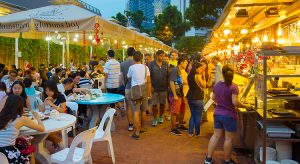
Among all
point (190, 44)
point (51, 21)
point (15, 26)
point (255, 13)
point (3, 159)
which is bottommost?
point (3, 159)

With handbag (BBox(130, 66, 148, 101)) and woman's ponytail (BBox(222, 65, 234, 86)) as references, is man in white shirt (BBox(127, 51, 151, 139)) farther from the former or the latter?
woman's ponytail (BBox(222, 65, 234, 86))

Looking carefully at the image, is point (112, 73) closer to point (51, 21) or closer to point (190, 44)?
point (51, 21)

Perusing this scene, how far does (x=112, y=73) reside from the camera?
Result: 9250mm

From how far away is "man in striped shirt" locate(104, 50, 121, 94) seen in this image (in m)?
9.17

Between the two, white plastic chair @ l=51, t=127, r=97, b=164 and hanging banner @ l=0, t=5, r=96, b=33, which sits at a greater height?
hanging banner @ l=0, t=5, r=96, b=33

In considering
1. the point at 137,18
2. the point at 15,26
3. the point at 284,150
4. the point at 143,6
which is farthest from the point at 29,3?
the point at 143,6

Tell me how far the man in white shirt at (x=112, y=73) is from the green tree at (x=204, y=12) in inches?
1119

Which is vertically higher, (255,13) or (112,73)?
(255,13)

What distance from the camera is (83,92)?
7703 millimetres

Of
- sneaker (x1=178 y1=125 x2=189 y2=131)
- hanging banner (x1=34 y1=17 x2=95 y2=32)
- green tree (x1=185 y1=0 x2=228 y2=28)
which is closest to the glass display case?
sneaker (x1=178 y1=125 x2=189 y2=131)

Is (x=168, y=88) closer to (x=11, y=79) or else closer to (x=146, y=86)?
(x=146, y=86)

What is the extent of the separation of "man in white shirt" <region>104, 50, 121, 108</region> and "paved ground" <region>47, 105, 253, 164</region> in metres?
1.32

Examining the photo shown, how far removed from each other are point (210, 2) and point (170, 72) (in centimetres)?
2955

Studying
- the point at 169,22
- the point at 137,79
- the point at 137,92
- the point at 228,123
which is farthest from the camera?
the point at 169,22
